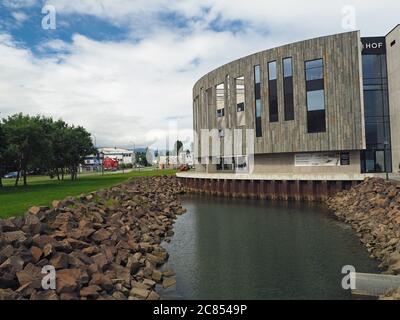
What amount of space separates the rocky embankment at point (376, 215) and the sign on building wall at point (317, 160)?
5939 millimetres

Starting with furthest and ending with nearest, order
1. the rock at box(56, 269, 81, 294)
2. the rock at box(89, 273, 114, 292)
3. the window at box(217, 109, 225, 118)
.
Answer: the window at box(217, 109, 225, 118) < the rock at box(89, 273, 114, 292) < the rock at box(56, 269, 81, 294)

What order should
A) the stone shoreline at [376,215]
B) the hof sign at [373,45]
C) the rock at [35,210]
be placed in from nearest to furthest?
the stone shoreline at [376,215], the rock at [35,210], the hof sign at [373,45]

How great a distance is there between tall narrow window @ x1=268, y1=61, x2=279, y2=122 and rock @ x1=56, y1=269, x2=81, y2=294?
115ft

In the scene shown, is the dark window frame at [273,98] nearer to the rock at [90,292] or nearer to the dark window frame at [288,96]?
the dark window frame at [288,96]

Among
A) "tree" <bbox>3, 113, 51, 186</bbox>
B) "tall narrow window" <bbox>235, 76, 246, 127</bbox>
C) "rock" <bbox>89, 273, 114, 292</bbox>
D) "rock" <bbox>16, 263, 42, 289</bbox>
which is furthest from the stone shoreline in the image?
"tree" <bbox>3, 113, 51, 186</bbox>

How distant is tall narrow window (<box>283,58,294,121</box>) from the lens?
42344mm

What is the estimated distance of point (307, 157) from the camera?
42781 millimetres

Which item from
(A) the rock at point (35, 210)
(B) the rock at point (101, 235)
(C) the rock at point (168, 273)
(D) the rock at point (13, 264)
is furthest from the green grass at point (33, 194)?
(C) the rock at point (168, 273)

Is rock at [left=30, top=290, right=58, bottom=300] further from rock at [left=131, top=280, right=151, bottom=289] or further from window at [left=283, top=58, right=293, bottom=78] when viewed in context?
window at [left=283, top=58, right=293, bottom=78]

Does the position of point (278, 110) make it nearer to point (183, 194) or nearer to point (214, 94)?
point (214, 94)

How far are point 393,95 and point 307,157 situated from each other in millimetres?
11682

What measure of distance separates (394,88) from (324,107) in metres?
7.90

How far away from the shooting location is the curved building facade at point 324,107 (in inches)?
1561

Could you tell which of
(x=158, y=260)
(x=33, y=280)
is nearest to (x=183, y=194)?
(x=158, y=260)
